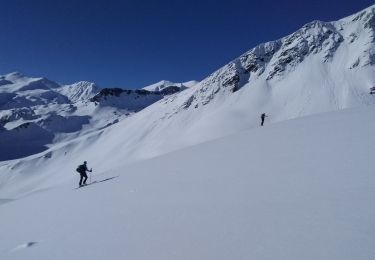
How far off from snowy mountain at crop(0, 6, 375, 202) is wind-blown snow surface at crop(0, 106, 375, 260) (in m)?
85.7

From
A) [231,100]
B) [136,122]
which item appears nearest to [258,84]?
[231,100]

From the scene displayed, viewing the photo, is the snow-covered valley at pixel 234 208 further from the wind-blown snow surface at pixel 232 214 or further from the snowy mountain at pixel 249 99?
the snowy mountain at pixel 249 99

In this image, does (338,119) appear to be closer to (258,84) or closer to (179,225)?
Answer: (179,225)

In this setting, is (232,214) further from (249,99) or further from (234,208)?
(249,99)

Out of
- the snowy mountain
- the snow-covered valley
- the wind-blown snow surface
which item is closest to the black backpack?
the snow-covered valley

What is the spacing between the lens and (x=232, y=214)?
23.2 feet

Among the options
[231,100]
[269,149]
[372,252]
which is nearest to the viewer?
[372,252]

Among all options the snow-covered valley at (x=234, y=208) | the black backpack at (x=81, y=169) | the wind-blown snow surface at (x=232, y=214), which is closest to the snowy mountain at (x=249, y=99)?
the black backpack at (x=81, y=169)

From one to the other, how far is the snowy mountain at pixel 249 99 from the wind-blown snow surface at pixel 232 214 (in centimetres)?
8571

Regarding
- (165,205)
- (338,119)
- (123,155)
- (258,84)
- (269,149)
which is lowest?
(165,205)

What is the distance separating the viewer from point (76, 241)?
7.19 metres

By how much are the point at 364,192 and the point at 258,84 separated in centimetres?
13665

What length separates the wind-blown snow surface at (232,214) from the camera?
5520mm

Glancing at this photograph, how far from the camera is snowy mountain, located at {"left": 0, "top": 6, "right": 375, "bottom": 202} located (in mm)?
107500
